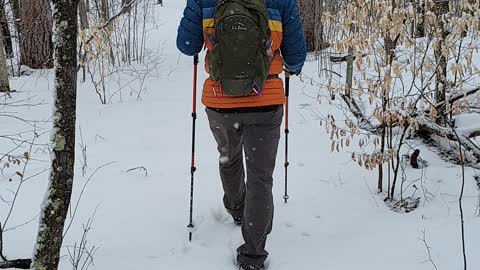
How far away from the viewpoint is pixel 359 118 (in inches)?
194

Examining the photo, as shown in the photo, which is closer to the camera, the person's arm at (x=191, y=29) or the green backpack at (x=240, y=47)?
the green backpack at (x=240, y=47)

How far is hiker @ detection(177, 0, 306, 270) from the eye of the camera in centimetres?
264

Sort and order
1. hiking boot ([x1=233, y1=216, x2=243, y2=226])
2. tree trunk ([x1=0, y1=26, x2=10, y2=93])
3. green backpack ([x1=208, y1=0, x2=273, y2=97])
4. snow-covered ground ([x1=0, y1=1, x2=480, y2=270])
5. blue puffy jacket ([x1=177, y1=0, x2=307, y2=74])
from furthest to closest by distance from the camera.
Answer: tree trunk ([x1=0, y1=26, x2=10, y2=93]), hiking boot ([x1=233, y1=216, x2=243, y2=226]), snow-covered ground ([x1=0, y1=1, x2=480, y2=270]), blue puffy jacket ([x1=177, y1=0, x2=307, y2=74]), green backpack ([x1=208, y1=0, x2=273, y2=97])

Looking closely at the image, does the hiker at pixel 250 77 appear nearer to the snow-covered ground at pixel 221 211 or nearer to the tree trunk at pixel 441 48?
the snow-covered ground at pixel 221 211

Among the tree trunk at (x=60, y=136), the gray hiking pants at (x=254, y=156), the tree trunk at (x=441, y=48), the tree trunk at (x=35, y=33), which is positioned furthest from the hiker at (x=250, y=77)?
the tree trunk at (x=35, y=33)

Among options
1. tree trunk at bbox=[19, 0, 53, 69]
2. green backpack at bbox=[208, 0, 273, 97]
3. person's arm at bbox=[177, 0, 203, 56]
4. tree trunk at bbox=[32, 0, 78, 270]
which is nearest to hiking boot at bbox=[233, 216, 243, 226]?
green backpack at bbox=[208, 0, 273, 97]

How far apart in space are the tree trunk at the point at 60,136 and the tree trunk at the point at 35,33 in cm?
803

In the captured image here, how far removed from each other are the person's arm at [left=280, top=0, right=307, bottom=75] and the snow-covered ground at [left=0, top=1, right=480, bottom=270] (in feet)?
Answer: 3.96

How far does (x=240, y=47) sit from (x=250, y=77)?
0.17 m

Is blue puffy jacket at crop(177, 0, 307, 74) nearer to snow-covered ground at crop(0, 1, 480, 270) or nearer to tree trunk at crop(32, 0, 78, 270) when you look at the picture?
tree trunk at crop(32, 0, 78, 270)

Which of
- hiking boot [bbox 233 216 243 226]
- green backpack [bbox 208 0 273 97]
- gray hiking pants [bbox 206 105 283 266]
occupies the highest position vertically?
green backpack [bbox 208 0 273 97]

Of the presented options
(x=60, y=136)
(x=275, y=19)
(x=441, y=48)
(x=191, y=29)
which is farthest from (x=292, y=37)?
(x=60, y=136)

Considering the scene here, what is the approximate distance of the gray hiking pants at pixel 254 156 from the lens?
288cm

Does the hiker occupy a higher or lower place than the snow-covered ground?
higher
